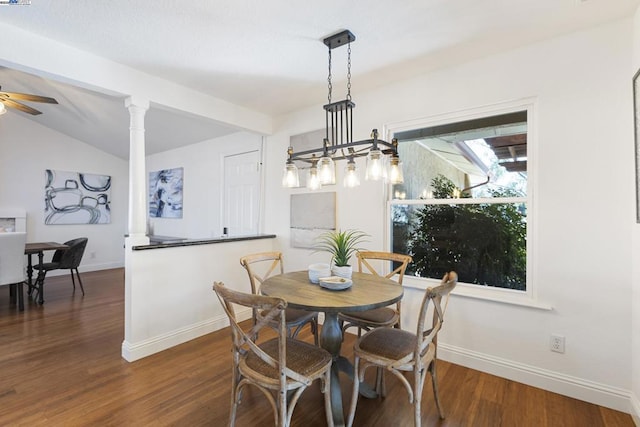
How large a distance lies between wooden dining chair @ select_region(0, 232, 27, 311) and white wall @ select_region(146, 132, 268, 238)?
2.11 metres

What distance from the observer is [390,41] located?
217 cm

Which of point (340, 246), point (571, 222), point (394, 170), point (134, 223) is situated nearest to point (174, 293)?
point (134, 223)

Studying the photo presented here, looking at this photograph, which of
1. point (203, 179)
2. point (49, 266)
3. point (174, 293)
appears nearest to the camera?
point (174, 293)

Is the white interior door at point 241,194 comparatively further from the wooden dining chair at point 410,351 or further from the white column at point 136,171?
the wooden dining chair at point 410,351

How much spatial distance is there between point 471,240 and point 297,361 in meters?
1.79

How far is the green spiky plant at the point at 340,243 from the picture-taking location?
2.12 meters

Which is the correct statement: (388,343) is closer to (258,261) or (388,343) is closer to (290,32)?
(258,261)

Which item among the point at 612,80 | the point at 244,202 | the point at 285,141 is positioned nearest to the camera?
the point at 612,80

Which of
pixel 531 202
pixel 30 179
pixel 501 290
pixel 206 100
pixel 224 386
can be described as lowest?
pixel 224 386

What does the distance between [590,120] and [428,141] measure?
3.66ft

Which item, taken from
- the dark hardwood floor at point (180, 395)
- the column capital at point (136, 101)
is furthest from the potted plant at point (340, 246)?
the column capital at point (136, 101)

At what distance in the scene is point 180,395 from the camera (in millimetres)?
2021

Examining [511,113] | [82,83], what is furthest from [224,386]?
[511,113]

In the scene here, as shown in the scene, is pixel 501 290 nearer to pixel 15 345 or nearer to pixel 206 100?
pixel 206 100
